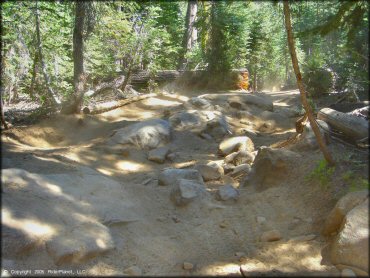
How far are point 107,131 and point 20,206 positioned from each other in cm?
678

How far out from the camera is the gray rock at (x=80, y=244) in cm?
361

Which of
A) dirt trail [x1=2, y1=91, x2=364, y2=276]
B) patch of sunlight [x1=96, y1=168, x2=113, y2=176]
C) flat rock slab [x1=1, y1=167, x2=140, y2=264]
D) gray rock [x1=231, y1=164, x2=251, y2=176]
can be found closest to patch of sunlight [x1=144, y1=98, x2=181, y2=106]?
dirt trail [x1=2, y1=91, x2=364, y2=276]

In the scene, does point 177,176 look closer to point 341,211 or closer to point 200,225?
point 200,225

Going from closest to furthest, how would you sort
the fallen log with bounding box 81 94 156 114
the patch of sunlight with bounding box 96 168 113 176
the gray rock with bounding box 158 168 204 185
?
the gray rock with bounding box 158 168 204 185 < the patch of sunlight with bounding box 96 168 113 176 < the fallen log with bounding box 81 94 156 114

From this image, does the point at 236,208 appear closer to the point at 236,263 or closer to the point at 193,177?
the point at 193,177

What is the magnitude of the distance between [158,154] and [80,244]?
201 inches

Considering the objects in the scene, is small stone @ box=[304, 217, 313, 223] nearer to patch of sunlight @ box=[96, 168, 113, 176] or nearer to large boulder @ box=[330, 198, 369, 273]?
large boulder @ box=[330, 198, 369, 273]

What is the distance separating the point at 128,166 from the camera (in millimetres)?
8320

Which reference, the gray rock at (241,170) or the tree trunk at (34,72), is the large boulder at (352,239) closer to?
the gray rock at (241,170)

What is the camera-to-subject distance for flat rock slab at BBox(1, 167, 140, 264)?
140 inches

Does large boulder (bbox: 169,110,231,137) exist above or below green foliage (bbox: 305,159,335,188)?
below

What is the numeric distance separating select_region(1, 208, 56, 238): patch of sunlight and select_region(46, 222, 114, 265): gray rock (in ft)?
0.35

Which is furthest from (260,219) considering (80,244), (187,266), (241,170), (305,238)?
(80,244)

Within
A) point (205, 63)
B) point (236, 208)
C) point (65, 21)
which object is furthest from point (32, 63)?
point (236, 208)
